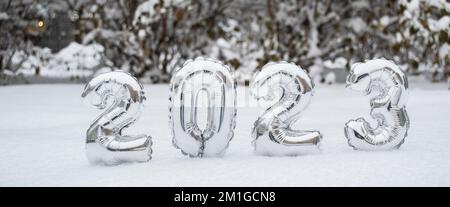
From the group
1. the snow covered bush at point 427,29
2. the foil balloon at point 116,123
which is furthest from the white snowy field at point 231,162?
the snow covered bush at point 427,29

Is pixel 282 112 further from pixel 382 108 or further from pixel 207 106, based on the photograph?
pixel 382 108

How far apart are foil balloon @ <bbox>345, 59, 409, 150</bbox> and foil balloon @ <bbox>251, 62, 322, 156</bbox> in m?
0.22

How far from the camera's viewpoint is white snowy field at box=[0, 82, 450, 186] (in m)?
2.27

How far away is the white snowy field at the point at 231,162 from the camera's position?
227cm

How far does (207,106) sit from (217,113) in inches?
2.3

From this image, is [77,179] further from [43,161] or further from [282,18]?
[282,18]

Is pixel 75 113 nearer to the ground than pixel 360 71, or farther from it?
nearer to the ground

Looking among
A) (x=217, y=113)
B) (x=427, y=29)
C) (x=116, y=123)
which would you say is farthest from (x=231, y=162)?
(x=427, y=29)

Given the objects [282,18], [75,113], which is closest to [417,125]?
[75,113]

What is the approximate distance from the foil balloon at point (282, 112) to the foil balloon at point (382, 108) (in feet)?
0.72

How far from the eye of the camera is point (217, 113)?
8.75ft

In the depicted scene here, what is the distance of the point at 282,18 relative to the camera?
9531 millimetres

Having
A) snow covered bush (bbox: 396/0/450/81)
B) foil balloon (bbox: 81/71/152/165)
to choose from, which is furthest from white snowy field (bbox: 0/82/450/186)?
snow covered bush (bbox: 396/0/450/81)
